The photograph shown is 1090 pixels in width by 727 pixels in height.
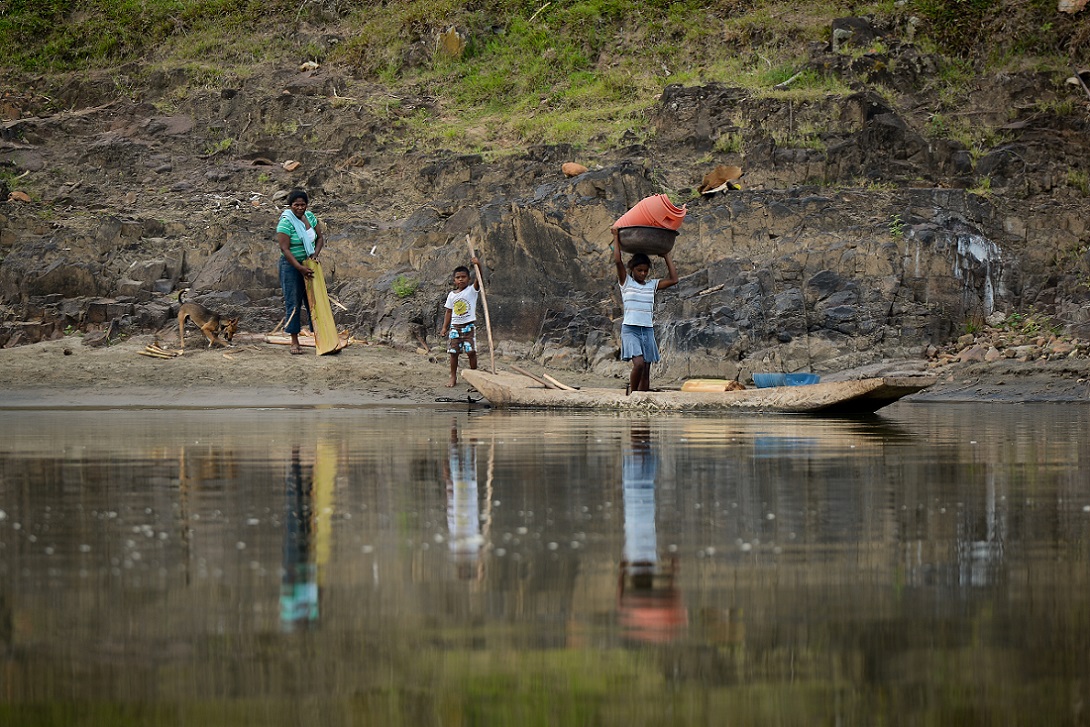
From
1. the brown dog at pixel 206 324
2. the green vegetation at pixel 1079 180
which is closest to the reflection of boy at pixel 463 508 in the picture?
the brown dog at pixel 206 324

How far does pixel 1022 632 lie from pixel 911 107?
78.2 ft

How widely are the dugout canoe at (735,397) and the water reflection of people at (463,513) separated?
5.82 meters

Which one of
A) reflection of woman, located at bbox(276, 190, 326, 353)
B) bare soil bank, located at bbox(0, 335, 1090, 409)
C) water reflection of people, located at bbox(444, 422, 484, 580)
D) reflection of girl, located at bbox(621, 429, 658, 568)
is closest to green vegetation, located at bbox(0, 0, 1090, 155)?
bare soil bank, located at bbox(0, 335, 1090, 409)

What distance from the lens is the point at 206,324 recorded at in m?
20.0

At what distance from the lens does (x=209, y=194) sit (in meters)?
25.8

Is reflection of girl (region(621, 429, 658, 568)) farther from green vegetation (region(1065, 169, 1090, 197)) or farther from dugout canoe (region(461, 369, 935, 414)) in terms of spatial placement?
green vegetation (region(1065, 169, 1090, 197))

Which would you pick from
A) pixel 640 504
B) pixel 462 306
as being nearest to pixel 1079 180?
pixel 462 306

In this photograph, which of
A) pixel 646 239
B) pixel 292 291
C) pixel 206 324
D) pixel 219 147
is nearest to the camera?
pixel 646 239

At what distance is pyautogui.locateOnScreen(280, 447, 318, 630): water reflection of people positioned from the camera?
3490mm

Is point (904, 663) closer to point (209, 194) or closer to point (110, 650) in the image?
point (110, 650)

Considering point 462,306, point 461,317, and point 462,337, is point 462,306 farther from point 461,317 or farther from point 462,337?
point 462,337

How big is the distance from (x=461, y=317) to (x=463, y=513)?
1263 centimetres

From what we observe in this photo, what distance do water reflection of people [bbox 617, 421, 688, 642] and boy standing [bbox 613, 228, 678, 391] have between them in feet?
25.5

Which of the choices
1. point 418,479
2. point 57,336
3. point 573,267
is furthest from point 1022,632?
point 57,336
